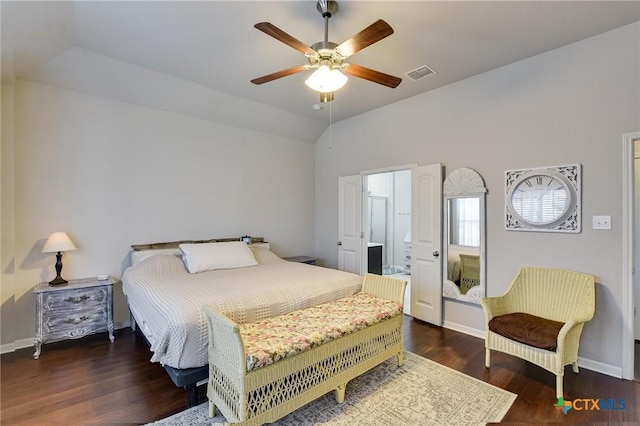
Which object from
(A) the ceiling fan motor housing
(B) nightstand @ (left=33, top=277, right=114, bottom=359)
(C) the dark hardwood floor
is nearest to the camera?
(C) the dark hardwood floor

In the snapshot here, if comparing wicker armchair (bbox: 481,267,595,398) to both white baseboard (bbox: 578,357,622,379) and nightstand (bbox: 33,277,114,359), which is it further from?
nightstand (bbox: 33,277,114,359)

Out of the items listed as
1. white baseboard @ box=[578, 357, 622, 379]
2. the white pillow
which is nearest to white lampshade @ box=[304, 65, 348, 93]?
the white pillow

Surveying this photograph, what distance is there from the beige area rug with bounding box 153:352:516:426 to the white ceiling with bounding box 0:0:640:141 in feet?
9.76

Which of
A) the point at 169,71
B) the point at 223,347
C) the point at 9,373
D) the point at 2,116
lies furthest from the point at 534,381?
the point at 2,116

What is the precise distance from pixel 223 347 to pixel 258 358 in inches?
10.1

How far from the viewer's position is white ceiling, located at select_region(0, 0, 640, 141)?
2318mm

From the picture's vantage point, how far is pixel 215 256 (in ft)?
12.0

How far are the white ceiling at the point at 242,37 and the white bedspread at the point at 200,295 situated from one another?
2.14 m

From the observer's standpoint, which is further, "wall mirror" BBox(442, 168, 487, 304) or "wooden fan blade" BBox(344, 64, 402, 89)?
"wall mirror" BBox(442, 168, 487, 304)

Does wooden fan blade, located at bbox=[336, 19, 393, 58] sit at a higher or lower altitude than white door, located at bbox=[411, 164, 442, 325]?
higher

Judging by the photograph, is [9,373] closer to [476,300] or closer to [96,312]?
[96,312]

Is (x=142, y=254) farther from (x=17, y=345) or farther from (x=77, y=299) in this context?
(x=17, y=345)

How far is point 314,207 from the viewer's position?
574 centimetres

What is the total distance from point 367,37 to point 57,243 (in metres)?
3.50
